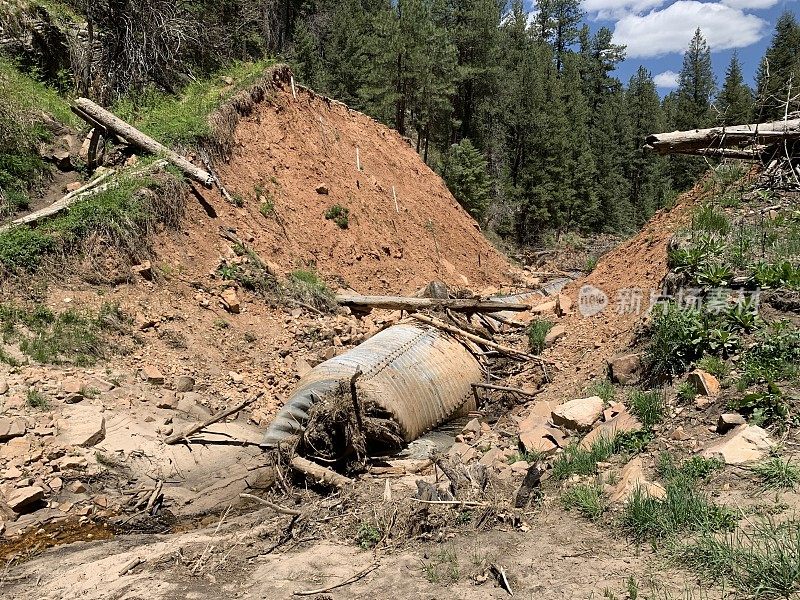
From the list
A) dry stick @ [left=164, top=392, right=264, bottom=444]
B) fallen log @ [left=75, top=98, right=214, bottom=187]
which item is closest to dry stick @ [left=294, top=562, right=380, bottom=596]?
dry stick @ [left=164, top=392, right=264, bottom=444]

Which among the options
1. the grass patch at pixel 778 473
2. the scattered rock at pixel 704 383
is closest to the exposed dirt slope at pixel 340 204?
the scattered rock at pixel 704 383

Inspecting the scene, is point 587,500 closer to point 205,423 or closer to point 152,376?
point 205,423

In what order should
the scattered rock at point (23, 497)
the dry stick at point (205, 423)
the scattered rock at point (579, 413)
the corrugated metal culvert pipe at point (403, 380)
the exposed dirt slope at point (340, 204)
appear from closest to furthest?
1. the scattered rock at point (23, 497)
2. the scattered rock at point (579, 413)
3. the dry stick at point (205, 423)
4. the corrugated metal culvert pipe at point (403, 380)
5. the exposed dirt slope at point (340, 204)

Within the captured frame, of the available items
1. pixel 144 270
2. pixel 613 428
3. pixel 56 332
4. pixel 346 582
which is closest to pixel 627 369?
pixel 613 428

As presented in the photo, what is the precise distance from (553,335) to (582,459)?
4.87 meters

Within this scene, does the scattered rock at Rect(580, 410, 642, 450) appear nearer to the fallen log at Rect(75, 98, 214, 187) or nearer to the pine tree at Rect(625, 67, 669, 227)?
the fallen log at Rect(75, 98, 214, 187)

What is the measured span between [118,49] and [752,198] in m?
14.6

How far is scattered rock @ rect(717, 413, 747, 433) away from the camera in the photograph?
525 cm

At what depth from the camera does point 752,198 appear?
903cm

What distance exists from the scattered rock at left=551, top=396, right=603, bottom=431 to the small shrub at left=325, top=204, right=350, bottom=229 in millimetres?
10781

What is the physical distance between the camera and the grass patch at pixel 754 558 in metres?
3.15

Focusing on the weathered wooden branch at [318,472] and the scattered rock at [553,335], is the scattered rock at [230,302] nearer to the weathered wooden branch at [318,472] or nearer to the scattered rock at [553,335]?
the weathered wooden branch at [318,472]

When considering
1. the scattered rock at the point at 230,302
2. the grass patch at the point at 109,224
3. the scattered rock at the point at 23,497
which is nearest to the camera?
the scattered rock at the point at 23,497

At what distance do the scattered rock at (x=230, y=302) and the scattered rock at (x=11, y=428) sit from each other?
453 centimetres
